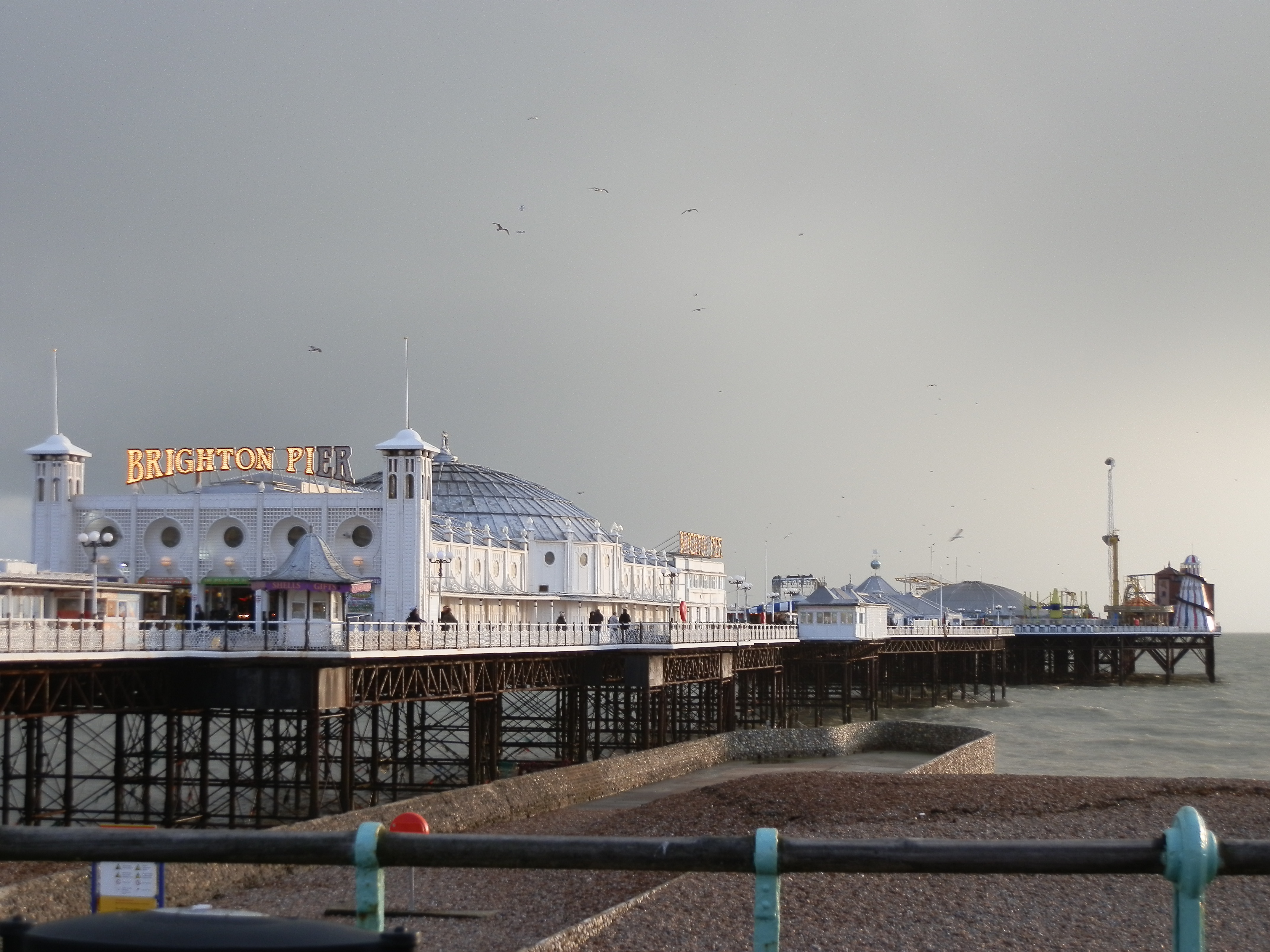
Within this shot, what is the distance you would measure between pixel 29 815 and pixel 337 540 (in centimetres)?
2141

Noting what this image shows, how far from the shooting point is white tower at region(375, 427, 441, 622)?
166 ft

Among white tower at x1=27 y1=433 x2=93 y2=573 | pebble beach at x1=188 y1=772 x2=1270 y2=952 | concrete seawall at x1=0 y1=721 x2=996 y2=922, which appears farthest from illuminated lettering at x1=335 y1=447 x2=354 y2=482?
pebble beach at x1=188 y1=772 x2=1270 y2=952

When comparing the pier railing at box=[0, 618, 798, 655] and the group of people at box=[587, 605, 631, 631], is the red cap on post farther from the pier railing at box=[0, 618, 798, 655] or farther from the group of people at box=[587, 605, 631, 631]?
the group of people at box=[587, 605, 631, 631]

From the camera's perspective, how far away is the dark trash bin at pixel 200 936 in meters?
3.37

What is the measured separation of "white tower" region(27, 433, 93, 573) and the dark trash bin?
2014 inches

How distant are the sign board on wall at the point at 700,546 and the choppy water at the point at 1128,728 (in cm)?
2568

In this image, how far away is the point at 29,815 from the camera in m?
31.0

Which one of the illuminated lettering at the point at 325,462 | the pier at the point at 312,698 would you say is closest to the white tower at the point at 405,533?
the pier at the point at 312,698

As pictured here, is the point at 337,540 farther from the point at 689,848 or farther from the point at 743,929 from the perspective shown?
the point at 689,848

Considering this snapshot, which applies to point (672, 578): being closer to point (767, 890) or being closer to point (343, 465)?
point (343, 465)

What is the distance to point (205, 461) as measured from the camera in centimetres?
5541

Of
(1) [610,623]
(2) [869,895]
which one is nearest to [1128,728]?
(1) [610,623]

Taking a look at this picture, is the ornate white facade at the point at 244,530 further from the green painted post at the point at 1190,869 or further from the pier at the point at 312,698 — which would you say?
the green painted post at the point at 1190,869

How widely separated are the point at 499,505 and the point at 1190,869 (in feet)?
271
